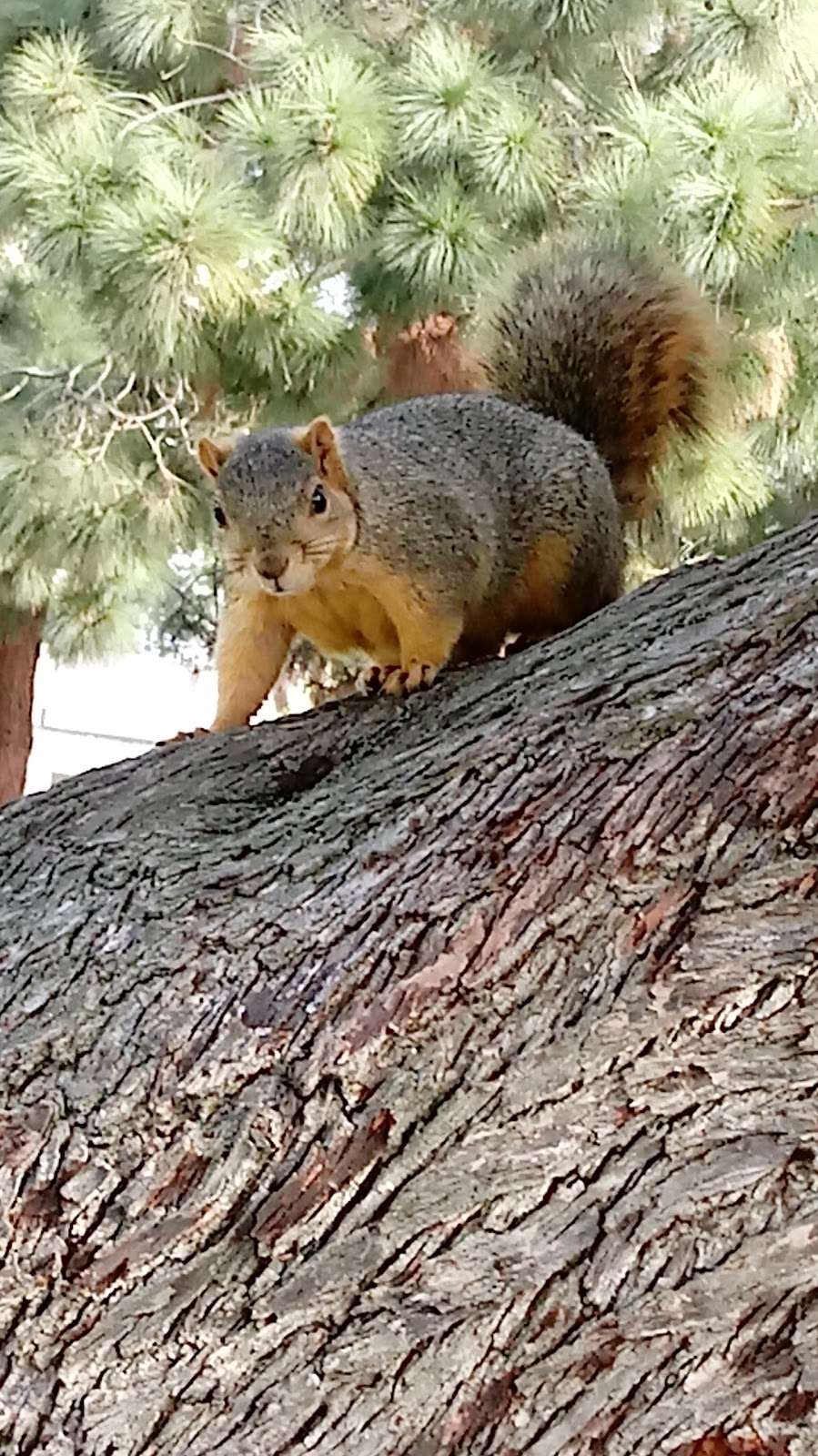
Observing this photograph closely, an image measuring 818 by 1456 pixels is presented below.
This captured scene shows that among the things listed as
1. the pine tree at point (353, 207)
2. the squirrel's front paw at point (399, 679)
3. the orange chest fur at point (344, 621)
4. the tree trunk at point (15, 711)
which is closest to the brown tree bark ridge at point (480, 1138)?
the squirrel's front paw at point (399, 679)

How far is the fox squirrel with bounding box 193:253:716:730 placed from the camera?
4.48ft

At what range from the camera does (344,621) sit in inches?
58.4

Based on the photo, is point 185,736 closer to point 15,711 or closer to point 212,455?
point 212,455

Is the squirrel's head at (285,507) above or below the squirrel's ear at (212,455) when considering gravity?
below

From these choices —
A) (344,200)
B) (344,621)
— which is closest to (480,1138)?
(344,621)

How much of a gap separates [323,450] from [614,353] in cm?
39

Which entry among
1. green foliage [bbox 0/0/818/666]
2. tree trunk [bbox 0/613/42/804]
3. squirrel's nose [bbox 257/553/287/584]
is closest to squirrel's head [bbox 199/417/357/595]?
squirrel's nose [bbox 257/553/287/584]

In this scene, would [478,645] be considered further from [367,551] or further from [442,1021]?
[442,1021]

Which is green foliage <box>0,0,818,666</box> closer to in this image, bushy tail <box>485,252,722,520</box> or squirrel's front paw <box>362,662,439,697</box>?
bushy tail <box>485,252,722,520</box>

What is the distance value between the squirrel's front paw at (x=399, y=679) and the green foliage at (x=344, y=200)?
73cm

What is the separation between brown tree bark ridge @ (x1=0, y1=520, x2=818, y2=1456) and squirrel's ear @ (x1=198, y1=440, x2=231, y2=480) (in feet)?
1.98

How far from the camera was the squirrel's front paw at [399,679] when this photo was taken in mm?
1306

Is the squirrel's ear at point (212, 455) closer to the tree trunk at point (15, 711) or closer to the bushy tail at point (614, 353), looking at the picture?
the bushy tail at point (614, 353)

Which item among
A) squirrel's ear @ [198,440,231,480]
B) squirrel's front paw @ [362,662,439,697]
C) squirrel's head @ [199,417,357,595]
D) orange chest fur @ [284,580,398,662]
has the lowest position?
squirrel's front paw @ [362,662,439,697]
